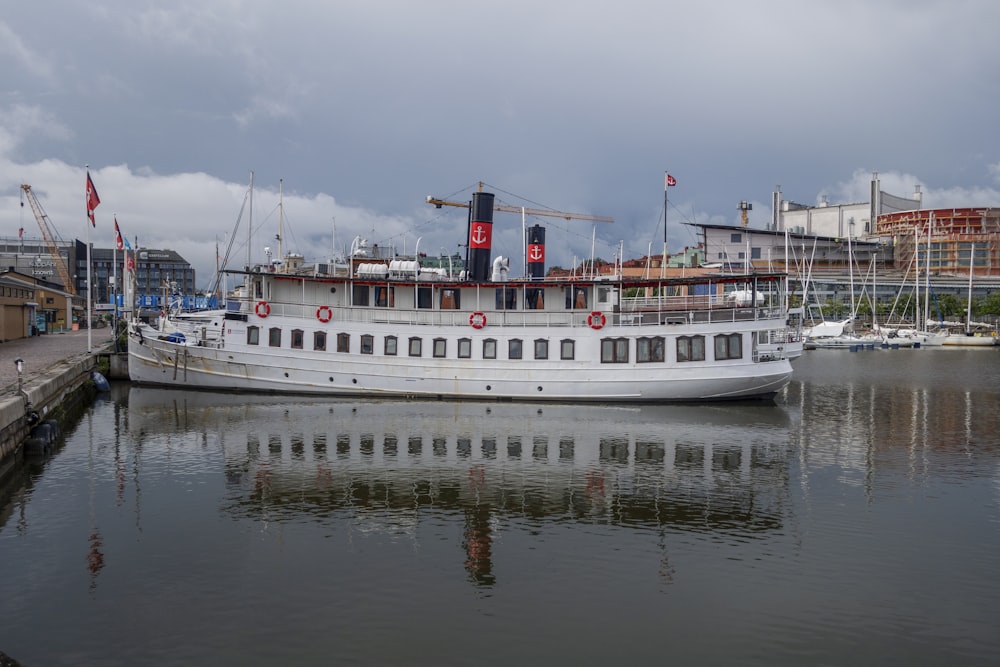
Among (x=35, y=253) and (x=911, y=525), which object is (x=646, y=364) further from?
(x=35, y=253)

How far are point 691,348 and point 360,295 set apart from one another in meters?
18.1

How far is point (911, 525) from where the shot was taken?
18484mm

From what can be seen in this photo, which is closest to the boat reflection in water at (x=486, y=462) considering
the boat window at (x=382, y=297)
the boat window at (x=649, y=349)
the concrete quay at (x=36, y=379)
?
the boat window at (x=649, y=349)

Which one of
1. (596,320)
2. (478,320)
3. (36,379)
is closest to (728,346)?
(596,320)

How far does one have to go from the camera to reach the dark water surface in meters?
12.5

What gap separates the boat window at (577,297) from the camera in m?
39.3

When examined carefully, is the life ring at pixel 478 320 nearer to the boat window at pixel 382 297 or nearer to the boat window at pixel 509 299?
the boat window at pixel 509 299

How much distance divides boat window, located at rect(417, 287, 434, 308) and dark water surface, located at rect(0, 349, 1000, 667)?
10626 millimetres

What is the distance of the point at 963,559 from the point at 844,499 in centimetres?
461

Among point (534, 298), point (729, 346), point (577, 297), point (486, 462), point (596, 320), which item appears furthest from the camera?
point (534, 298)

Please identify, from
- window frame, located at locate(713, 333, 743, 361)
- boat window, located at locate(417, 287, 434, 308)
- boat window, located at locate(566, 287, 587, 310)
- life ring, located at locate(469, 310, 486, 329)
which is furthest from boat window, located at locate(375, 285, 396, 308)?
window frame, located at locate(713, 333, 743, 361)

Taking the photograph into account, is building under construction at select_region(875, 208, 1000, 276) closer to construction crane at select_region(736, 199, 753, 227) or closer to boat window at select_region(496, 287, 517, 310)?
construction crane at select_region(736, 199, 753, 227)

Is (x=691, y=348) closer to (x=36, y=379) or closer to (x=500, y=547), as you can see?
(x=500, y=547)

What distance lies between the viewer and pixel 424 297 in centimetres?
4047
